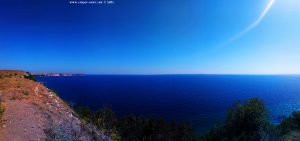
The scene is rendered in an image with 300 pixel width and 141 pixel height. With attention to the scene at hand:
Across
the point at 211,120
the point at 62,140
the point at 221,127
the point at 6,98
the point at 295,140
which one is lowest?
the point at 211,120

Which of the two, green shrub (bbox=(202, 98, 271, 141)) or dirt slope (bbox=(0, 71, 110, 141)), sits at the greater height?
dirt slope (bbox=(0, 71, 110, 141))

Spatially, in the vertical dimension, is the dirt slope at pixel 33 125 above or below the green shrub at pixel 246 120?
above

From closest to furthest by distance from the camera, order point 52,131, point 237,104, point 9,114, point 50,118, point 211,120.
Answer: point 52,131 < point 9,114 < point 50,118 < point 237,104 < point 211,120

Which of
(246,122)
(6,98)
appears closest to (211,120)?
(246,122)

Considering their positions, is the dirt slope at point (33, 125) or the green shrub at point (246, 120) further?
the green shrub at point (246, 120)

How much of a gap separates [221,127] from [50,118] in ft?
106

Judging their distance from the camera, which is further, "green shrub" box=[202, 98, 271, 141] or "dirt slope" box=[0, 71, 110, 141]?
"green shrub" box=[202, 98, 271, 141]

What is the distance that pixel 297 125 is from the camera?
33781 millimetres

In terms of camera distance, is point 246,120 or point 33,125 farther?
point 246,120

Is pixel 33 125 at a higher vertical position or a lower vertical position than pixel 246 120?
higher

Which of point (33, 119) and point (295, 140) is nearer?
point (33, 119)

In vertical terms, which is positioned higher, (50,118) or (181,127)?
(50,118)

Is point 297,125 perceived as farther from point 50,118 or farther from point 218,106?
point 218,106

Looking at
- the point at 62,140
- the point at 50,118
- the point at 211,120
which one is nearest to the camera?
the point at 62,140
